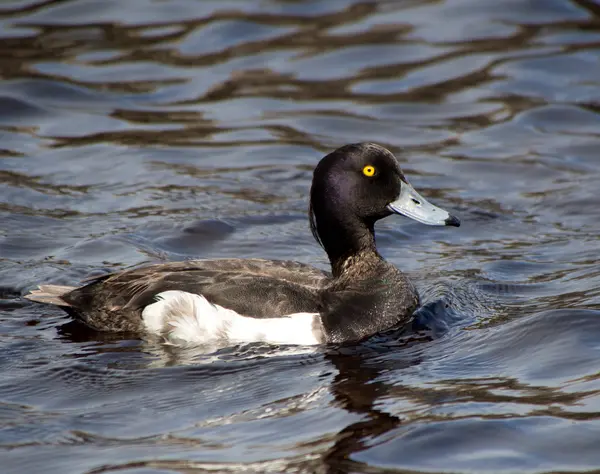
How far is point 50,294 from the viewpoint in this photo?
7688 millimetres

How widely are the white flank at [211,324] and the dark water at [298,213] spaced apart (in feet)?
0.39

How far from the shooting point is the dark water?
590 cm

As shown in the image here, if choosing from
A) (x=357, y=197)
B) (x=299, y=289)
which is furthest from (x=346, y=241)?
(x=299, y=289)

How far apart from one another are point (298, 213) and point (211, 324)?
9.59 ft

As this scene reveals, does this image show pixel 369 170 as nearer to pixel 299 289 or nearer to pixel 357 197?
pixel 357 197

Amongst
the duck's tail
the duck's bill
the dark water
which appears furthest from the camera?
the duck's bill

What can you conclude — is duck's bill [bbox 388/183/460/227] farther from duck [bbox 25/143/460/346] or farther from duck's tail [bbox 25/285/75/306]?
duck's tail [bbox 25/285/75/306]

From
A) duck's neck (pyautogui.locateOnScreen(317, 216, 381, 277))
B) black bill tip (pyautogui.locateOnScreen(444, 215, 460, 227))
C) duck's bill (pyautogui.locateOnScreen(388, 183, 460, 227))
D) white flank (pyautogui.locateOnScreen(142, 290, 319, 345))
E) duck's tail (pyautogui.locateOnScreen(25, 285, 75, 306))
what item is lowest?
white flank (pyautogui.locateOnScreen(142, 290, 319, 345))

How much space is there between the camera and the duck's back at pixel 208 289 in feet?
23.9

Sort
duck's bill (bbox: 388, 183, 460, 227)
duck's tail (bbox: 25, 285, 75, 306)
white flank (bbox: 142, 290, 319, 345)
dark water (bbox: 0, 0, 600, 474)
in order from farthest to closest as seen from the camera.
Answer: duck's bill (bbox: 388, 183, 460, 227) → duck's tail (bbox: 25, 285, 75, 306) → white flank (bbox: 142, 290, 319, 345) → dark water (bbox: 0, 0, 600, 474)

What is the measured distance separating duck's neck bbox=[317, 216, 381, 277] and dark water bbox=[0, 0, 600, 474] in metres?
0.65

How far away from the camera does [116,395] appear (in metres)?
6.45

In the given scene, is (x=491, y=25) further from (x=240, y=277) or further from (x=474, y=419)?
(x=474, y=419)

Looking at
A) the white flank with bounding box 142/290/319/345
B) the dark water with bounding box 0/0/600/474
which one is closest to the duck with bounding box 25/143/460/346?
the white flank with bounding box 142/290/319/345
